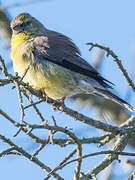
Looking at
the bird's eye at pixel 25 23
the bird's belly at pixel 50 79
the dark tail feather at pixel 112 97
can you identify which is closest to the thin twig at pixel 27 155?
the dark tail feather at pixel 112 97

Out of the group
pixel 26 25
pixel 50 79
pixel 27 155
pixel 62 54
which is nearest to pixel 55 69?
pixel 50 79

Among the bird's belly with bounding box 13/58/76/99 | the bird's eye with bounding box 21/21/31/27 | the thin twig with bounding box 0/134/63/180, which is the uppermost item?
the bird's eye with bounding box 21/21/31/27

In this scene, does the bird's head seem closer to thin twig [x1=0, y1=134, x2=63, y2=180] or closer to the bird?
the bird

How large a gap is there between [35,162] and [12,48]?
285cm

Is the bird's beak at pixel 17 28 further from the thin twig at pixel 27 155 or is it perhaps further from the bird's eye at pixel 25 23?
the thin twig at pixel 27 155

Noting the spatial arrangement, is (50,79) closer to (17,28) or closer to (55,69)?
(55,69)

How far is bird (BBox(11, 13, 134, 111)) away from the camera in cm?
482

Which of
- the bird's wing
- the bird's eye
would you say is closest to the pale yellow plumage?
the bird's wing

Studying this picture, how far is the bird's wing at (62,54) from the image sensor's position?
4.97m

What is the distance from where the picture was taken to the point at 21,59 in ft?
16.4

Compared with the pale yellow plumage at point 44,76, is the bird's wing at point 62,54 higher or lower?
higher

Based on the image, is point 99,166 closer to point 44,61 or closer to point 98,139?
point 98,139

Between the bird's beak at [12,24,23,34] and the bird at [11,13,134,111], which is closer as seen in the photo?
the bird at [11,13,134,111]

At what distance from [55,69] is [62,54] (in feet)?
1.39
